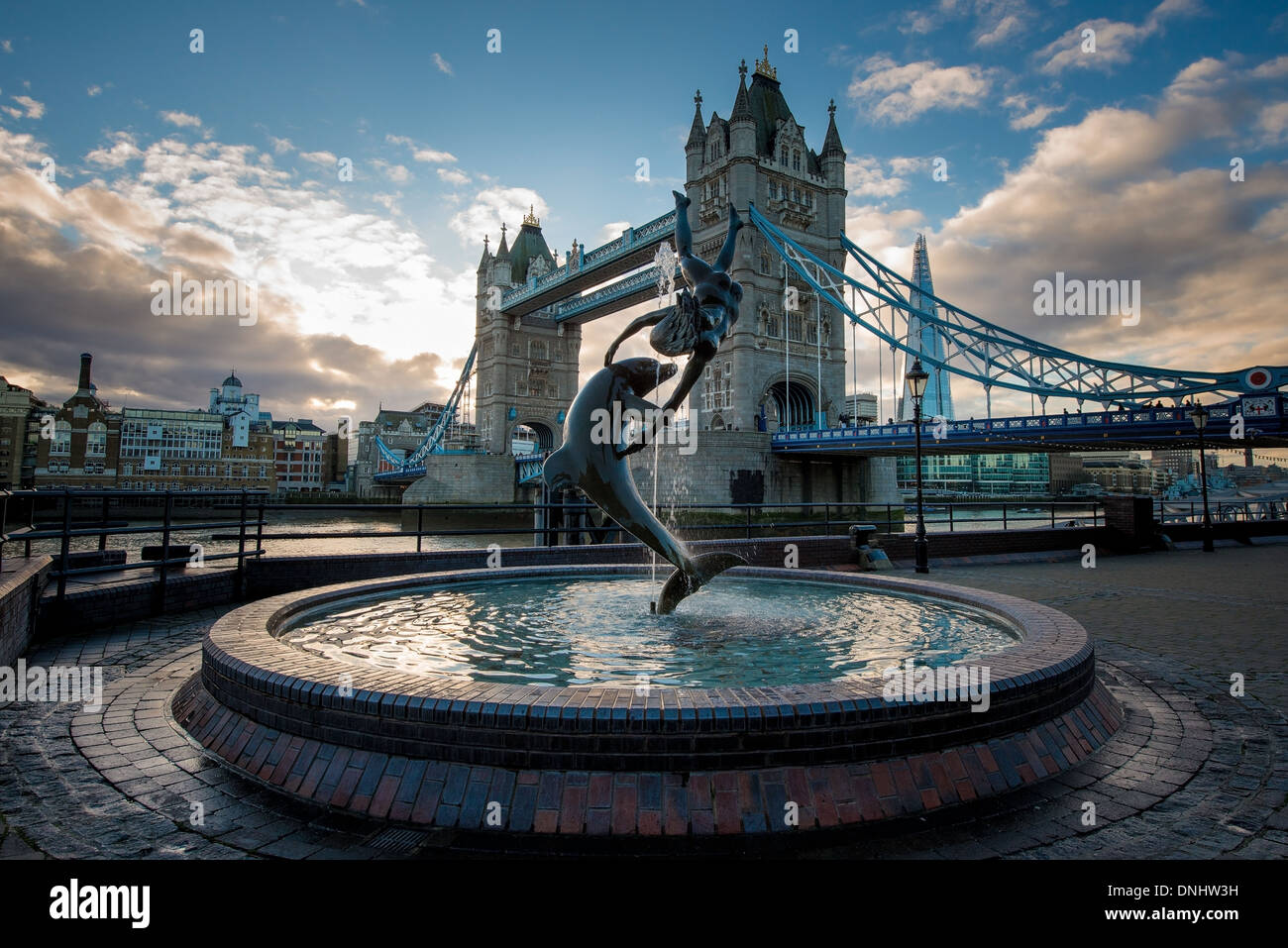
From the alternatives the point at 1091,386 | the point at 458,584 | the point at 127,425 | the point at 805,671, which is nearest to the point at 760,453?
the point at 1091,386

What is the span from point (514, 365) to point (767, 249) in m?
31.1

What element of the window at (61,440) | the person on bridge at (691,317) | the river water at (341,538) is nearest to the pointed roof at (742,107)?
the river water at (341,538)

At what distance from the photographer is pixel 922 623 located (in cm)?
531

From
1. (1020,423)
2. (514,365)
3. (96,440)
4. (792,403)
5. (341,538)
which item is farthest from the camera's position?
(514,365)

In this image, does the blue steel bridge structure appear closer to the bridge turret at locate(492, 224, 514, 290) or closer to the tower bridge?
the tower bridge

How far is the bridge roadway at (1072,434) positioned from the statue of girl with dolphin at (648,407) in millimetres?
17466

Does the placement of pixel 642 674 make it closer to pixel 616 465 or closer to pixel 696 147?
pixel 616 465

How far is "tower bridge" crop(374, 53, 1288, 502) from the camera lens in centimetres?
2969

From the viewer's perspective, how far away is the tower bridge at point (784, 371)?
97.4 ft

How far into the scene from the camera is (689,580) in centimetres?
549

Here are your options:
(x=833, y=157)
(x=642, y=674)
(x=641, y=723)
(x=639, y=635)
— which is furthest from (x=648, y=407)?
(x=833, y=157)

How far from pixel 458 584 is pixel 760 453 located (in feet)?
107
